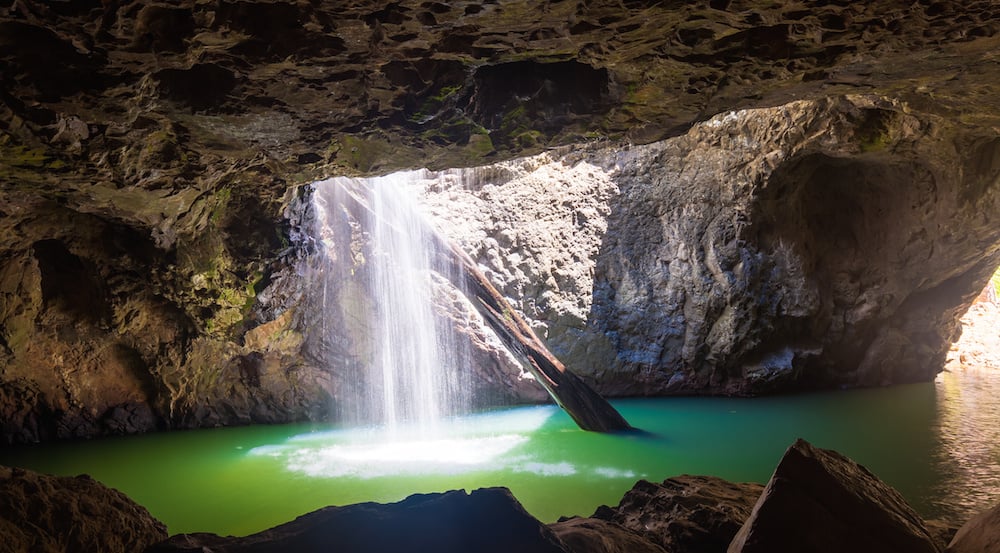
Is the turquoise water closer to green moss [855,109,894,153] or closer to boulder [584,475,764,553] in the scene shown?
boulder [584,475,764,553]

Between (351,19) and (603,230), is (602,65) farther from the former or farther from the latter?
(603,230)

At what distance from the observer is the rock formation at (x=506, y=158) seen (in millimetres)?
2693

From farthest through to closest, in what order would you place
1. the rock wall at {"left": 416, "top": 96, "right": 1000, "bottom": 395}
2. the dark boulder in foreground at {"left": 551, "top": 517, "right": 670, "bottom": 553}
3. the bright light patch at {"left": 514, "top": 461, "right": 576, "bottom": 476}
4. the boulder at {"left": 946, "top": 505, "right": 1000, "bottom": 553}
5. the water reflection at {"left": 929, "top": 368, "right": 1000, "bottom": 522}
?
the rock wall at {"left": 416, "top": 96, "right": 1000, "bottom": 395} → the bright light patch at {"left": 514, "top": 461, "right": 576, "bottom": 476} → the water reflection at {"left": 929, "top": 368, "right": 1000, "bottom": 522} → the dark boulder in foreground at {"left": 551, "top": 517, "right": 670, "bottom": 553} → the boulder at {"left": 946, "top": 505, "right": 1000, "bottom": 553}

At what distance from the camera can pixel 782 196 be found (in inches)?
340

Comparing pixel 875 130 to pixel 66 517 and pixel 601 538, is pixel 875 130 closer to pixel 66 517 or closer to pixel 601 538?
pixel 601 538

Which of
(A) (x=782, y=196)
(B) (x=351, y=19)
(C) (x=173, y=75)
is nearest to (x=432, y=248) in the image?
(A) (x=782, y=196)

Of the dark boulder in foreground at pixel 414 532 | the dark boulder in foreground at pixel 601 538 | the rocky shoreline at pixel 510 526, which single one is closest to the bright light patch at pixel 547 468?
the dark boulder in foreground at pixel 601 538

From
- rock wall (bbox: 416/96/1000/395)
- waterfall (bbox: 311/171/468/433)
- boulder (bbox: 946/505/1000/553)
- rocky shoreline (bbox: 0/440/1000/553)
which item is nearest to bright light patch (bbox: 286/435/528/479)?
waterfall (bbox: 311/171/468/433)

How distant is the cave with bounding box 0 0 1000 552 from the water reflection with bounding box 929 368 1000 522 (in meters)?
0.06

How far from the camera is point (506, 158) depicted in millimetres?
4527

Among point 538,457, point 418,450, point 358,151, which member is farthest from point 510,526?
point 418,450

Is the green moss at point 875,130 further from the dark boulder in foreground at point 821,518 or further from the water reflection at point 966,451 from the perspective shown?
the dark boulder in foreground at point 821,518

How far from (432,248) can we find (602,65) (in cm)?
606

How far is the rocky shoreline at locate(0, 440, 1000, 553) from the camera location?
2109 mm
